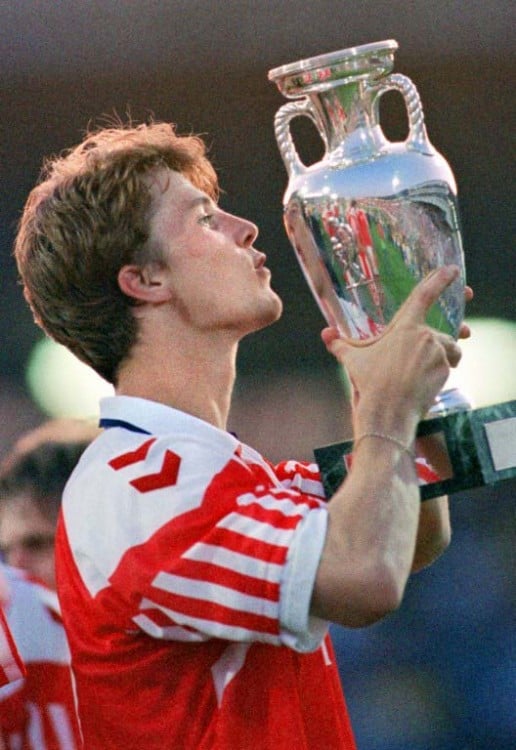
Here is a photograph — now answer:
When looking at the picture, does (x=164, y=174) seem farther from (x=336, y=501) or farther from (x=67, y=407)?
(x=67, y=407)

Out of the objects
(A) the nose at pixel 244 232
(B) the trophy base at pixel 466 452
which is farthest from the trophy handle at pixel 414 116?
(B) the trophy base at pixel 466 452

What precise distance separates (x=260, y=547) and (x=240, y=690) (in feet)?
0.78

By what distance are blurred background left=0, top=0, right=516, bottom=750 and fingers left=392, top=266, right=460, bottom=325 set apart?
9.01 feet

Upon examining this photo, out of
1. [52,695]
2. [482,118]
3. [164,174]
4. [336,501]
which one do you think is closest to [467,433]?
[336,501]

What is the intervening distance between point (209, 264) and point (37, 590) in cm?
89

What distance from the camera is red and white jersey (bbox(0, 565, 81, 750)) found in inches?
89.1

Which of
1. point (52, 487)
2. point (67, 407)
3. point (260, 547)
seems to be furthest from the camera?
point (67, 407)

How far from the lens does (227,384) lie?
1.84 meters

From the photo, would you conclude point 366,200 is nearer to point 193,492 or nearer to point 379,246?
point 379,246

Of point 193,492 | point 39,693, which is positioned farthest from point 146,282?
point 39,693

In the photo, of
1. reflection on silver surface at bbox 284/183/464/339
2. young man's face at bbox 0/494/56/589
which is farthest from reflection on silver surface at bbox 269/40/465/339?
young man's face at bbox 0/494/56/589

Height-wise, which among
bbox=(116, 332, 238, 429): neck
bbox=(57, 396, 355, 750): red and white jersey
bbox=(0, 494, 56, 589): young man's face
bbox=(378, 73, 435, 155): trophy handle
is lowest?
bbox=(0, 494, 56, 589): young man's face

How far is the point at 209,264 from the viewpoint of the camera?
182 centimetres

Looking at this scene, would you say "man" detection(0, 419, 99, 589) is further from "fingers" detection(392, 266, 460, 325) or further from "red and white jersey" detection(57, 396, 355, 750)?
"fingers" detection(392, 266, 460, 325)
